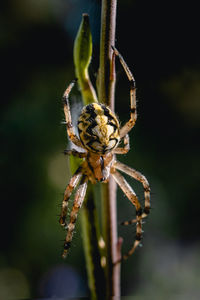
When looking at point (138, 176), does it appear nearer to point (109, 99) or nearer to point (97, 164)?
point (97, 164)

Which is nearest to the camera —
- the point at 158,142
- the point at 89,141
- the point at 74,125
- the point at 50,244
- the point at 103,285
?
the point at 103,285

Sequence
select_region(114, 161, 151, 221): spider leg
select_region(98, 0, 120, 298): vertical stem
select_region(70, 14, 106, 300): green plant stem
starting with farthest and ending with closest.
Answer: select_region(114, 161, 151, 221): spider leg → select_region(70, 14, 106, 300): green plant stem → select_region(98, 0, 120, 298): vertical stem

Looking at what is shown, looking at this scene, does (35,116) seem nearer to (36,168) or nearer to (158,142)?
(36,168)

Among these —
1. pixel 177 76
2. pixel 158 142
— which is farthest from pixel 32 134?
pixel 177 76

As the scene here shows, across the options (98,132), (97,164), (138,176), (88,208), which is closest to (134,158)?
(138,176)

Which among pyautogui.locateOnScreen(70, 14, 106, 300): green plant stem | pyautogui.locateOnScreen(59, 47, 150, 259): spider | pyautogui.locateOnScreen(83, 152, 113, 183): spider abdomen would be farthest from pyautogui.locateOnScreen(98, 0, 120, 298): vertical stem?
pyautogui.locateOnScreen(83, 152, 113, 183): spider abdomen

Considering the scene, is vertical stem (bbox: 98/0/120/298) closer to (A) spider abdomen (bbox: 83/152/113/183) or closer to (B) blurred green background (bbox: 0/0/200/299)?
(A) spider abdomen (bbox: 83/152/113/183)

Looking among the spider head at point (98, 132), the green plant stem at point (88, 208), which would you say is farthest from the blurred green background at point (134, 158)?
the green plant stem at point (88, 208)
